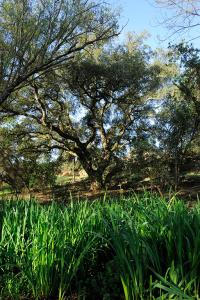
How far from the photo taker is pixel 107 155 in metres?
14.4

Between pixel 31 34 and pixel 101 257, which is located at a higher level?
pixel 31 34

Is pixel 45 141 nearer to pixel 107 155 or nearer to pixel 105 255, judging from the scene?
pixel 107 155

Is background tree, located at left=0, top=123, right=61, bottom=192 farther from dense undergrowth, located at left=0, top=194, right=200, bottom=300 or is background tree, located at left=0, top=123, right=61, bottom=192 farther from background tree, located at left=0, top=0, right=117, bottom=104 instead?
dense undergrowth, located at left=0, top=194, right=200, bottom=300

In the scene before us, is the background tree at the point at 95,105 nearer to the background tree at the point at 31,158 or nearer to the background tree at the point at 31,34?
the background tree at the point at 31,158

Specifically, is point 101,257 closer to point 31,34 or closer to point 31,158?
point 31,34

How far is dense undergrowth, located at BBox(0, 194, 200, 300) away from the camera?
228cm

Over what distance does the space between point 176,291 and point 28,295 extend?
4.38 feet

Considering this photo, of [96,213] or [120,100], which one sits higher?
[120,100]

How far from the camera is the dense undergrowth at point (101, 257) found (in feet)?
7.47

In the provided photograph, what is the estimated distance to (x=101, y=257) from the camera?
2951 millimetres

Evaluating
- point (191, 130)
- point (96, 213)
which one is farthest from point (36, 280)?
point (191, 130)

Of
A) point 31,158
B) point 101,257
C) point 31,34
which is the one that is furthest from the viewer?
point 31,158

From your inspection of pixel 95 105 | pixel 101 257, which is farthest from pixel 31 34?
pixel 101 257

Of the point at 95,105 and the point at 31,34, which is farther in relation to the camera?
the point at 95,105
